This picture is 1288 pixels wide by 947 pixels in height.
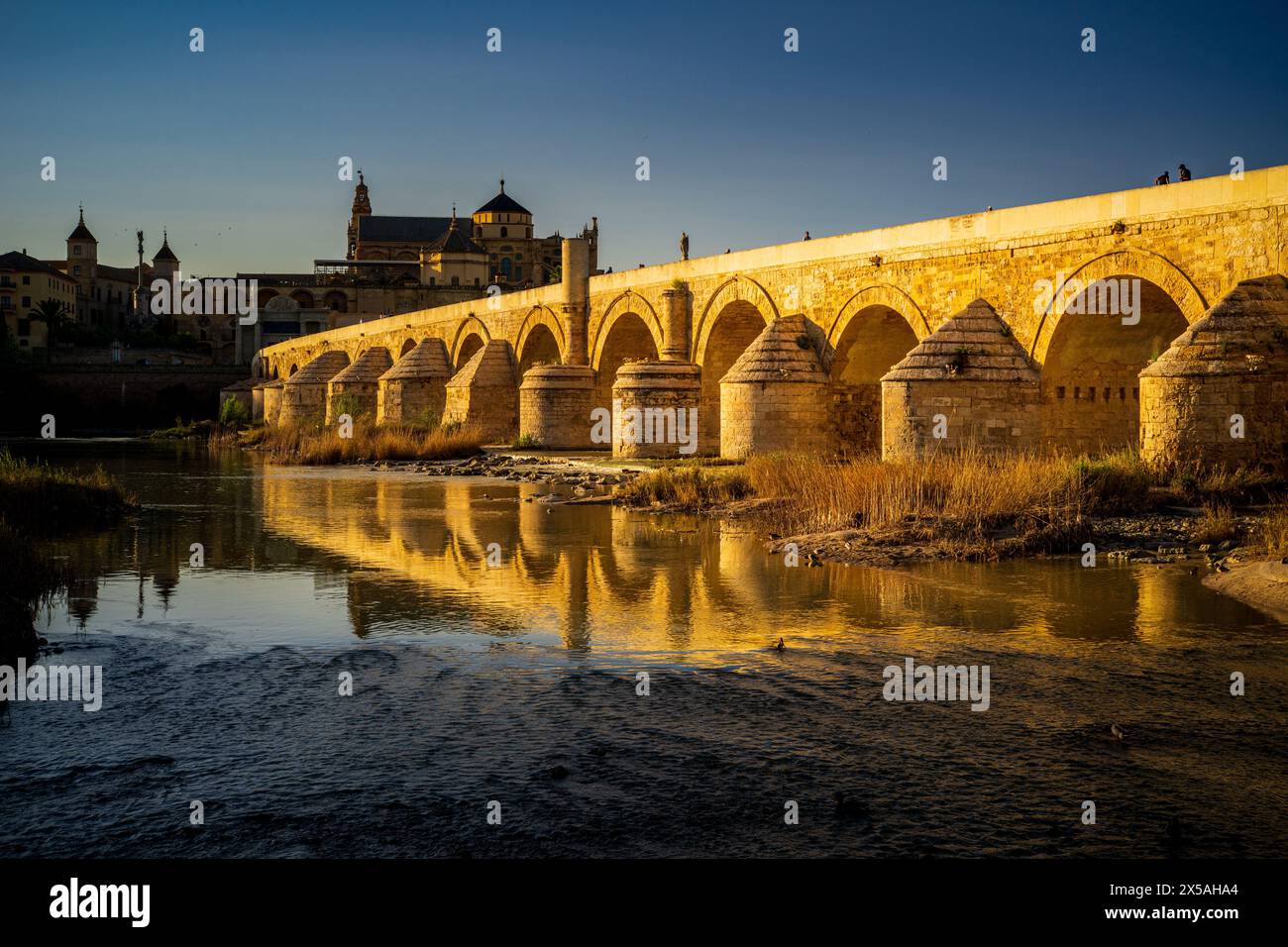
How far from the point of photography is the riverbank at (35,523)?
21.6 ft

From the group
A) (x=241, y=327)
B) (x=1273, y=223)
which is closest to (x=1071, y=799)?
(x=1273, y=223)

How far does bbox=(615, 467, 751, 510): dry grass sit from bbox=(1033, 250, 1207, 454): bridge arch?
11.9ft

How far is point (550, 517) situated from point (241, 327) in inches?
2288

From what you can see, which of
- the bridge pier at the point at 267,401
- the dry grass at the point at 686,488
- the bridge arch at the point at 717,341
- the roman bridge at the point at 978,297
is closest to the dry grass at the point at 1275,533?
the roman bridge at the point at 978,297

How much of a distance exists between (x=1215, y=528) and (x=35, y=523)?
10.6 m

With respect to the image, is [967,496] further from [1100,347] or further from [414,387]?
[414,387]

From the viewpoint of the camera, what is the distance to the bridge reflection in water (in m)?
7.05

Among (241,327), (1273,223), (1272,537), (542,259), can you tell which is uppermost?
(542,259)

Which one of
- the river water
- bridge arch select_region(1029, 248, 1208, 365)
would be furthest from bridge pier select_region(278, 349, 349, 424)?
the river water

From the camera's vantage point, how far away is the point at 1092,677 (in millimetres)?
5879

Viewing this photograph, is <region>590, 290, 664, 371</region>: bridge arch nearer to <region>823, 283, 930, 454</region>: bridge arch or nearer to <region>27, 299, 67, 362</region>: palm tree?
<region>823, 283, 930, 454</region>: bridge arch

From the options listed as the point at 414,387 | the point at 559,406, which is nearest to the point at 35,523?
the point at 559,406

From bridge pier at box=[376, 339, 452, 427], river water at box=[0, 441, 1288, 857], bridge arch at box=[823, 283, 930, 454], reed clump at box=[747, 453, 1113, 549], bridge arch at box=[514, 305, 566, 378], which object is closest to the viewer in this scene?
river water at box=[0, 441, 1288, 857]
